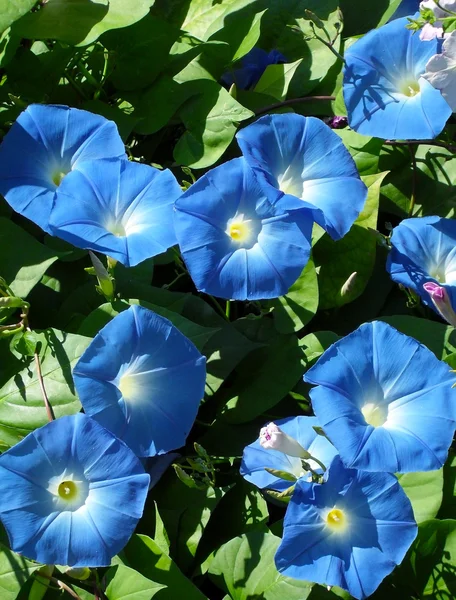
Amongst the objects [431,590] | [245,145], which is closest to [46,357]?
[245,145]

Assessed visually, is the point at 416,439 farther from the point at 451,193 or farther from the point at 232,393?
the point at 451,193

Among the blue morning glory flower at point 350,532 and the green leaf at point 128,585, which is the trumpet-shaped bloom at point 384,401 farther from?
the green leaf at point 128,585

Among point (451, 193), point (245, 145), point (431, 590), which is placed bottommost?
point (431, 590)

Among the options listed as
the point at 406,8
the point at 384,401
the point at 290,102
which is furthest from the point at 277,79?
the point at 384,401

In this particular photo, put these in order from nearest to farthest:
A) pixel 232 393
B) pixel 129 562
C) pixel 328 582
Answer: pixel 328 582 < pixel 129 562 < pixel 232 393

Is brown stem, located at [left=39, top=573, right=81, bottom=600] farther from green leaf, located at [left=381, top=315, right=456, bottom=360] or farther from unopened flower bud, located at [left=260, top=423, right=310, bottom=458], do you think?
green leaf, located at [left=381, top=315, right=456, bottom=360]

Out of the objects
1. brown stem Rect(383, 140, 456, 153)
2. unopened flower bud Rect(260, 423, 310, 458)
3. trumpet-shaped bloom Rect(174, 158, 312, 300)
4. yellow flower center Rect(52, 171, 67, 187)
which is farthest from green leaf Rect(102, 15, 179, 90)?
unopened flower bud Rect(260, 423, 310, 458)

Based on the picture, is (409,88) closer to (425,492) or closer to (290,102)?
(290,102)
